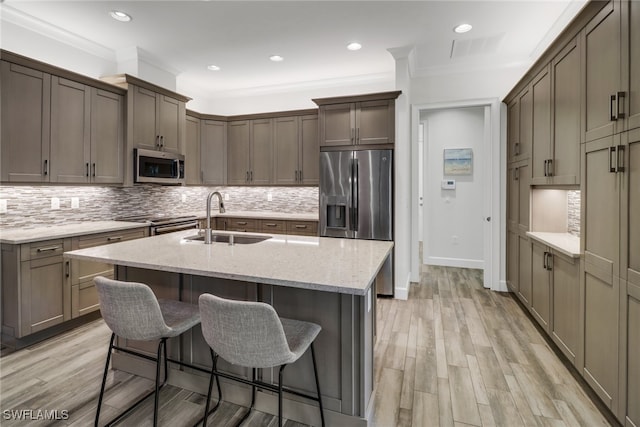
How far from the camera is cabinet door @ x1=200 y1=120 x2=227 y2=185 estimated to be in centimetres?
511

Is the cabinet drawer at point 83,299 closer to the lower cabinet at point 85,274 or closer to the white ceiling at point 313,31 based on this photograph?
the lower cabinet at point 85,274

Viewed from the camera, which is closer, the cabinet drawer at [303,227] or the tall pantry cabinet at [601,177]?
the tall pantry cabinet at [601,177]

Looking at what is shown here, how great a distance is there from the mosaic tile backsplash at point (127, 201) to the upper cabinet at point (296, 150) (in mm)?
368

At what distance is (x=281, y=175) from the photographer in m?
4.95

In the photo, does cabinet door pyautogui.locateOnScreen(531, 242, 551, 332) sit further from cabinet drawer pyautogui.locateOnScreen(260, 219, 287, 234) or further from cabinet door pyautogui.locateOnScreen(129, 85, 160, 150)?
cabinet door pyautogui.locateOnScreen(129, 85, 160, 150)

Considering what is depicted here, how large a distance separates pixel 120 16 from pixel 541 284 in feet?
15.3

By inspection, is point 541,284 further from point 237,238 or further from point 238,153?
point 238,153

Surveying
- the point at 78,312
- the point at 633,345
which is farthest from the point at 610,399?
the point at 78,312

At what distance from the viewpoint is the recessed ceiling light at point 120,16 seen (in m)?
3.06

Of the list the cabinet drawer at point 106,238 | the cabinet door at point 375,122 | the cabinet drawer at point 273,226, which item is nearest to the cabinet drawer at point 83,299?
the cabinet drawer at point 106,238

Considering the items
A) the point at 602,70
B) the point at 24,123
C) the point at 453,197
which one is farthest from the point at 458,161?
the point at 24,123

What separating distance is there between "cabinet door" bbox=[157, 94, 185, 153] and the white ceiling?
53cm

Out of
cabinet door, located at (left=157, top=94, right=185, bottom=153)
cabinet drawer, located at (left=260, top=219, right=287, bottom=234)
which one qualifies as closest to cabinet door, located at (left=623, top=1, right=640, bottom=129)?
cabinet drawer, located at (left=260, top=219, right=287, bottom=234)

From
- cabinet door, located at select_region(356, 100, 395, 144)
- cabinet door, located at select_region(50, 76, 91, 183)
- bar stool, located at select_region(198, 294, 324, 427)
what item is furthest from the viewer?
cabinet door, located at select_region(356, 100, 395, 144)
